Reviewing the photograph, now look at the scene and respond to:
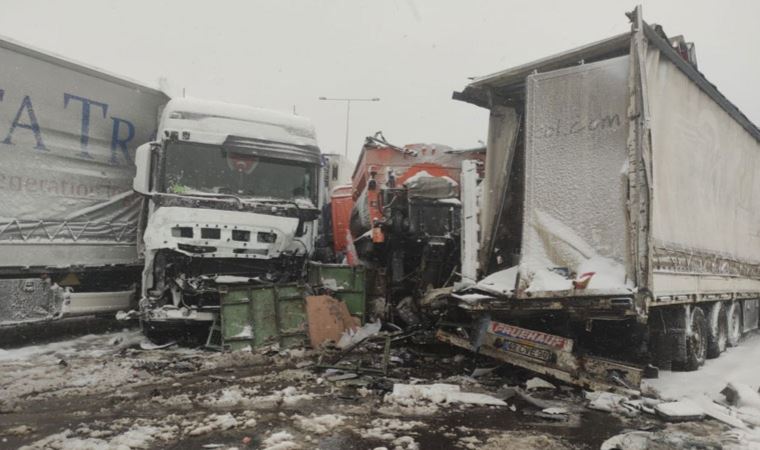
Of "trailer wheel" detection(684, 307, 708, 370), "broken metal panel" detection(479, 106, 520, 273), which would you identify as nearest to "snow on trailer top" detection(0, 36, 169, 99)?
"broken metal panel" detection(479, 106, 520, 273)

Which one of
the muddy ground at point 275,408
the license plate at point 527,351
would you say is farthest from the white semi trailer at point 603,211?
the muddy ground at point 275,408

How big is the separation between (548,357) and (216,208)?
→ 4.47 m

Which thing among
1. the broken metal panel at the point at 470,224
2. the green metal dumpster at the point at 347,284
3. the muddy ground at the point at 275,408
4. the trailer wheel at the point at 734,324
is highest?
the broken metal panel at the point at 470,224

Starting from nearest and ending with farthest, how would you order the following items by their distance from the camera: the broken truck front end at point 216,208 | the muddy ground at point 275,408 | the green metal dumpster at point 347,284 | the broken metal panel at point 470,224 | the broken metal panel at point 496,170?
the muddy ground at point 275,408
the broken metal panel at point 470,224
the broken metal panel at point 496,170
the broken truck front end at point 216,208
the green metal dumpster at point 347,284

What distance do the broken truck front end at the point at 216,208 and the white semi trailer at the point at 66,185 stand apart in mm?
683

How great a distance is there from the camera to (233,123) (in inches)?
295

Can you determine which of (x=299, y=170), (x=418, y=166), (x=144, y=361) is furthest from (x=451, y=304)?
(x=418, y=166)

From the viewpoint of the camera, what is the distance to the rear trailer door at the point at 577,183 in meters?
4.88

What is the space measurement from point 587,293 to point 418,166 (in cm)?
593

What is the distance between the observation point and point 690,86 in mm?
5930

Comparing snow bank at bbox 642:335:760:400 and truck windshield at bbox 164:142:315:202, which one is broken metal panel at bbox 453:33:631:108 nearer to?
truck windshield at bbox 164:142:315:202

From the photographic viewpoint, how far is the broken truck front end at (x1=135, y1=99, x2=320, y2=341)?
266 inches

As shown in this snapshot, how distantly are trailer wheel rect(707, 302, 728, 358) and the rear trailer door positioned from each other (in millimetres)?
3462

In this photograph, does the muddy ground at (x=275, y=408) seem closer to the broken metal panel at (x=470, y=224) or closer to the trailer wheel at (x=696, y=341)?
the broken metal panel at (x=470, y=224)
